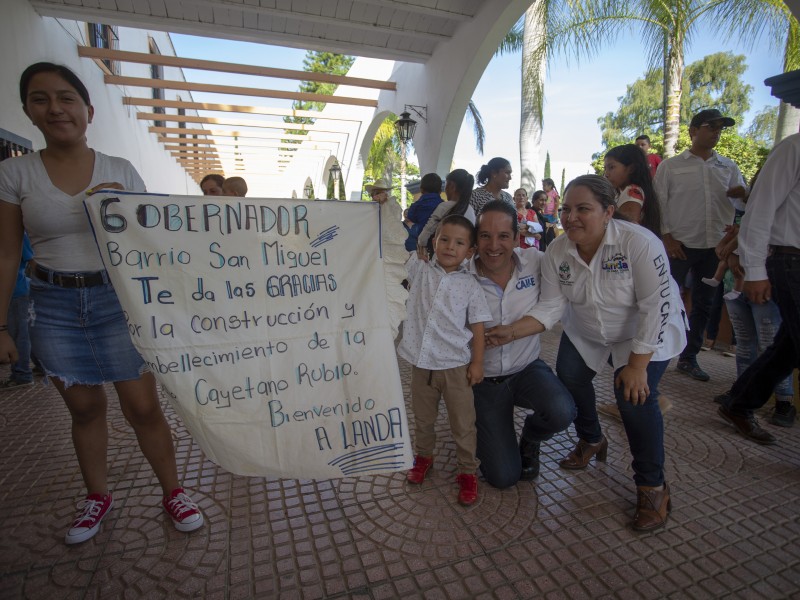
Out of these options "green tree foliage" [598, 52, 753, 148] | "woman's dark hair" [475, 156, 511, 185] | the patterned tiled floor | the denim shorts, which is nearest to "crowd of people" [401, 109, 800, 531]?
the patterned tiled floor

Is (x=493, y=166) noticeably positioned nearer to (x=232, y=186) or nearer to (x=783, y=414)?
(x=232, y=186)

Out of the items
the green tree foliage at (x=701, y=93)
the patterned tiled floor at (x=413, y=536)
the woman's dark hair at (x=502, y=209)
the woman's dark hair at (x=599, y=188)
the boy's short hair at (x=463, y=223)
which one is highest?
the green tree foliage at (x=701, y=93)

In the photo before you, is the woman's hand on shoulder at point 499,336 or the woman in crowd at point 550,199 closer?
the woman's hand on shoulder at point 499,336

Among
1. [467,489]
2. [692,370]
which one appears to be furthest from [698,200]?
[467,489]

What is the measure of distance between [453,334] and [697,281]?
10.1ft

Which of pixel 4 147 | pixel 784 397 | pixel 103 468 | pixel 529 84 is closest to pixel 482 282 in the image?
pixel 103 468

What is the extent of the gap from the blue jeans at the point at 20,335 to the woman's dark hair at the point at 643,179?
15.9 feet

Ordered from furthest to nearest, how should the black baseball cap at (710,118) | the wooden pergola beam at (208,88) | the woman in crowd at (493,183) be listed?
1. the wooden pergola beam at (208,88)
2. the woman in crowd at (493,183)
3. the black baseball cap at (710,118)

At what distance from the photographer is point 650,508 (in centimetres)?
207

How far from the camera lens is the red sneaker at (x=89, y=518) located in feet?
6.42

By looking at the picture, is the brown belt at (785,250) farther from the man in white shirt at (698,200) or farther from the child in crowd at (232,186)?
the child in crowd at (232,186)

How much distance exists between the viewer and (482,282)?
95.3 inches

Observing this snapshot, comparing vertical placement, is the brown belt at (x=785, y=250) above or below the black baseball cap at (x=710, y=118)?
below

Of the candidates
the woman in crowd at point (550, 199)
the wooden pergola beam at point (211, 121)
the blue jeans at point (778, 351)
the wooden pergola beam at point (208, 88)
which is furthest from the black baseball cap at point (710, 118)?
the wooden pergola beam at point (211, 121)
